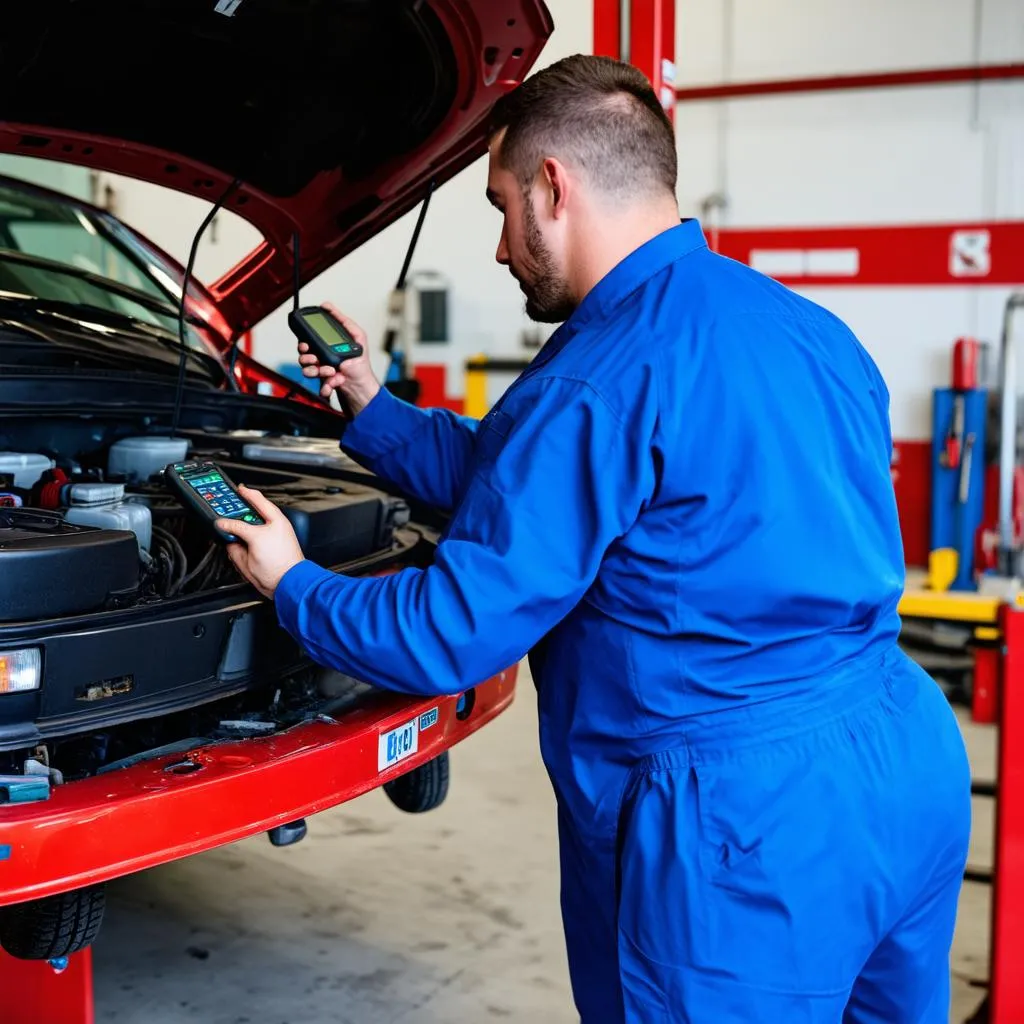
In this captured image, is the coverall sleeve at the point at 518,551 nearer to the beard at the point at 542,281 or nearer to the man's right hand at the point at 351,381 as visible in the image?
the beard at the point at 542,281

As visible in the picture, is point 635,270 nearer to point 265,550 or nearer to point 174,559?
point 265,550

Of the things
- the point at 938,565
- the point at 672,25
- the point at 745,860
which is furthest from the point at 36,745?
the point at 938,565

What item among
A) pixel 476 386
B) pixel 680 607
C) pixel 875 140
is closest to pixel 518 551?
pixel 680 607

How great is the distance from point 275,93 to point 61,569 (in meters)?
1.25

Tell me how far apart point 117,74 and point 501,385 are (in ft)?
16.8

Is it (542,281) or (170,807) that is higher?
(542,281)

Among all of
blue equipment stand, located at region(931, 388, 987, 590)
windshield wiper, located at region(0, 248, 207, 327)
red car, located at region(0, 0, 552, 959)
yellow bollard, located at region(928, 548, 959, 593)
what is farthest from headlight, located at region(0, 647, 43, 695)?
blue equipment stand, located at region(931, 388, 987, 590)

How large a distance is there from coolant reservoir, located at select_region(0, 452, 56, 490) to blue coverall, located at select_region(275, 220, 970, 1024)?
91 cm

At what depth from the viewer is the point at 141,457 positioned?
7.72 feet

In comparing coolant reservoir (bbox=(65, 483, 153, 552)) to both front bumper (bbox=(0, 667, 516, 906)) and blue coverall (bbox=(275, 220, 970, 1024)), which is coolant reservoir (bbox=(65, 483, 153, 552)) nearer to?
front bumper (bbox=(0, 667, 516, 906))

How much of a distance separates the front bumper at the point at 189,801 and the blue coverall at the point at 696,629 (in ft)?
1.13

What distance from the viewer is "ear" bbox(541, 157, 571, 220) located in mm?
1459

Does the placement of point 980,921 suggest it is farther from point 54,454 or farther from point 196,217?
point 196,217

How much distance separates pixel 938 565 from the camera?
17.5 ft
